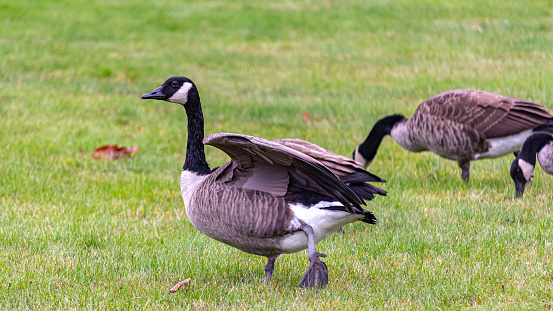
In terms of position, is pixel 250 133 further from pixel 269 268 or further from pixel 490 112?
pixel 269 268

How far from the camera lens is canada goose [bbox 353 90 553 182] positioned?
25.1ft

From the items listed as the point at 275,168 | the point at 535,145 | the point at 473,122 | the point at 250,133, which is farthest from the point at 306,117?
the point at 275,168

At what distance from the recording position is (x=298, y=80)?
1399 cm

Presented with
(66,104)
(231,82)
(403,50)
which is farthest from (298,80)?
(66,104)

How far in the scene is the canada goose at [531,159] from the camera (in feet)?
23.1

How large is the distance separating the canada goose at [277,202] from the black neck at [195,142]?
0.47 meters

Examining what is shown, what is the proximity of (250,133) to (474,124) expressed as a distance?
3.71 meters

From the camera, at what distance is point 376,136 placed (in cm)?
875

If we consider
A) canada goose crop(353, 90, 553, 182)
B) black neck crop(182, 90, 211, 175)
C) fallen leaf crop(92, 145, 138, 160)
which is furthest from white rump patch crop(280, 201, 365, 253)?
fallen leaf crop(92, 145, 138, 160)

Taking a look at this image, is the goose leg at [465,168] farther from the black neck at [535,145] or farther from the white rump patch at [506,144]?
the black neck at [535,145]

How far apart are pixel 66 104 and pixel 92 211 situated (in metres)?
5.15

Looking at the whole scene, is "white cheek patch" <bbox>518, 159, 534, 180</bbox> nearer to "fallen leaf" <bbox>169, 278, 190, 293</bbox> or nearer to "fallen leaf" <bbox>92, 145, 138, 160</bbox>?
"fallen leaf" <bbox>169, 278, 190, 293</bbox>

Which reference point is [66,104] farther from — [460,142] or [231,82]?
[460,142]

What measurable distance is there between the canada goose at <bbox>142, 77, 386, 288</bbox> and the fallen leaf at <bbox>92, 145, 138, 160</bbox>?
14.5 ft
